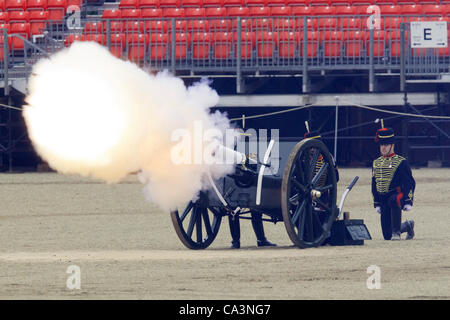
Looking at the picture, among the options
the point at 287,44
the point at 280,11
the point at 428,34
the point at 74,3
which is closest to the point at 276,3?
the point at 280,11

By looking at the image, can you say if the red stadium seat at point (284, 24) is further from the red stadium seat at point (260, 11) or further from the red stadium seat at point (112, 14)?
the red stadium seat at point (112, 14)

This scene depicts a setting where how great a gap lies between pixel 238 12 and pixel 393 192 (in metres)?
9.99

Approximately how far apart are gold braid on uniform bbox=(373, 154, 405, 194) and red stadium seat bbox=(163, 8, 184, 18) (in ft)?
32.4

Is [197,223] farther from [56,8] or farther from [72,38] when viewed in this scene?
[56,8]

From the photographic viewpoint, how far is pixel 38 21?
2433cm

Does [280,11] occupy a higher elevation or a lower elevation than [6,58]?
higher

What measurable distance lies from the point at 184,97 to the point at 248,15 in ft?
35.6

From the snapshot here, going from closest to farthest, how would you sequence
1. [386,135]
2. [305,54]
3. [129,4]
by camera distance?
1. [386,135]
2. [305,54]
3. [129,4]

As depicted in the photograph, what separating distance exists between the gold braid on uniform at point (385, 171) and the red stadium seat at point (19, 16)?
11.7 meters

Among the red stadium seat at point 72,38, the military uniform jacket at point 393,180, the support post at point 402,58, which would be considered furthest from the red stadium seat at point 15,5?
the military uniform jacket at point 393,180

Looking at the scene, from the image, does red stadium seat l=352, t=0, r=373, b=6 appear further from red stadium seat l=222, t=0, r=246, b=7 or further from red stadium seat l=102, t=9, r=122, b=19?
red stadium seat l=102, t=9, r=122, b=19

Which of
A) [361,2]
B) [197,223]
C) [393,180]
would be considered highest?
[361,2]

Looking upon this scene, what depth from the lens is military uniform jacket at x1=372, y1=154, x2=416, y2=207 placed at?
15.2m

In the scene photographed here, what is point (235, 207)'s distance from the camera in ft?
45.3
